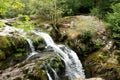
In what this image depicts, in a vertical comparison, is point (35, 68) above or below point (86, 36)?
above

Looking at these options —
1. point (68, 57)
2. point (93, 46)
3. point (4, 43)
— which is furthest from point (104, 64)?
point (4, 43)

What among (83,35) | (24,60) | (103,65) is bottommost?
(103,65)

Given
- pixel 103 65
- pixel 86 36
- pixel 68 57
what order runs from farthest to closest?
pixel 86 36, pixel 68 57, pixel 103 65

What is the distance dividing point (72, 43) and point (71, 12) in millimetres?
6661

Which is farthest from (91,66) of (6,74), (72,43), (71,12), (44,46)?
(71,12)

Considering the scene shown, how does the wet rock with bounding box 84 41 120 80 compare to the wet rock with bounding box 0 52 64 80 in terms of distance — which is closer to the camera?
the wet rock with bounding box 0 52 64 80

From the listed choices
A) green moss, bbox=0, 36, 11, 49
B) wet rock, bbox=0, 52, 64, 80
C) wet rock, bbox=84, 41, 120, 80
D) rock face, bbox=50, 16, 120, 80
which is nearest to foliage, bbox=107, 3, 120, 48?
rock face, bbox=50, 16, 120, 80

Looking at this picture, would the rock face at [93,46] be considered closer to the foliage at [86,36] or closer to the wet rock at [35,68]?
the foliage at [86,36]

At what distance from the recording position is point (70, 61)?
1479cm

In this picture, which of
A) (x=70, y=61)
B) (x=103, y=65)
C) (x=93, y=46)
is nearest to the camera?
(x=103, y=65)

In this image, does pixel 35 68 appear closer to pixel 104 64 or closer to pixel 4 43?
pixel 4 43

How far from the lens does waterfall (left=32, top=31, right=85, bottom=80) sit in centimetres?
1426

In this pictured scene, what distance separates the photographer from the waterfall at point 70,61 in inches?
562

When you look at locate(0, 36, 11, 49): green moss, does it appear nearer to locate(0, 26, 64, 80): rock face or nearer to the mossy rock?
locate(0, 26, 64, 80): rock face
